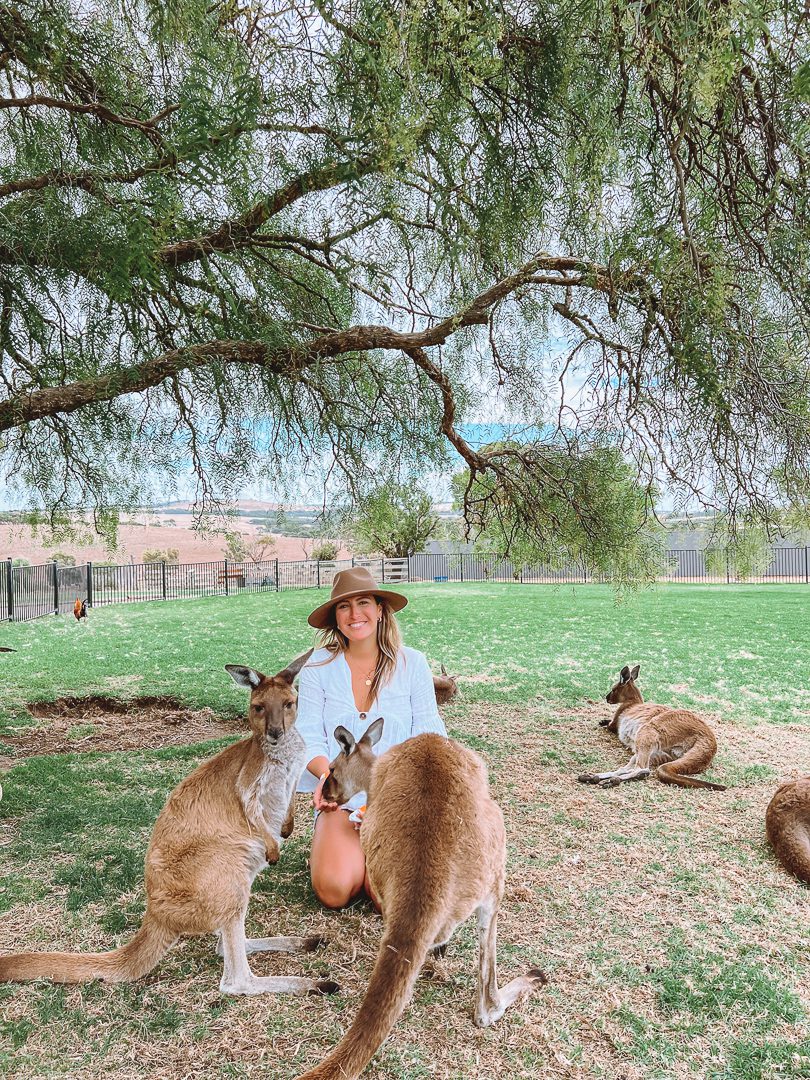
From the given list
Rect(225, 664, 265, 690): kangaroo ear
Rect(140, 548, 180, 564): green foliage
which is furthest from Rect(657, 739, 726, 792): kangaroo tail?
Rect(140, 548, 180, 564): green foliage

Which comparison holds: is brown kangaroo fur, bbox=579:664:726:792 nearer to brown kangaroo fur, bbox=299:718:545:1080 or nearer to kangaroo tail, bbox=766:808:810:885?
kangaroo tail, bbox=766:808:810:885

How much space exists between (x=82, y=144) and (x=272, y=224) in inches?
64.8

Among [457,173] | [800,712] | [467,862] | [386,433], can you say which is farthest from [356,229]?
[800,712]

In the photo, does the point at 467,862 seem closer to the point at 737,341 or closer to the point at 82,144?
the point at 737,341

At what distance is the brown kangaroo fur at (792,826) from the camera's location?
356 centimetres

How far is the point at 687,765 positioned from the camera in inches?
201

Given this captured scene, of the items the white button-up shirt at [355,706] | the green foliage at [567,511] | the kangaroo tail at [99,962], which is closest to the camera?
the kangaroo tail at [99,962]

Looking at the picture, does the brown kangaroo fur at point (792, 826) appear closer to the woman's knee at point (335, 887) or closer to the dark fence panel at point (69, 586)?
the woman's knee at point (335, 887)

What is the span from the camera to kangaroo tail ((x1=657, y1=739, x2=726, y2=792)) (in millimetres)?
4992

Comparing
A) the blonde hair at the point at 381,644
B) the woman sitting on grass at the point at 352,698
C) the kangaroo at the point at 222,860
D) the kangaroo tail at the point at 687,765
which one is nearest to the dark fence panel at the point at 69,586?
the kangaroo tail at the point at 687,765

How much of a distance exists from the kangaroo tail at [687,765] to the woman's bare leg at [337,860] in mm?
2729

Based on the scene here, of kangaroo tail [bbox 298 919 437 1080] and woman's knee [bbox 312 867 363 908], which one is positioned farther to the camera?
woman's knee [bbox 312 867 363 908]

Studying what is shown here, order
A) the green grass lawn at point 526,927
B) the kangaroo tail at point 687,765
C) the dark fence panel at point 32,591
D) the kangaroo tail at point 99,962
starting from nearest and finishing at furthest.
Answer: the green grass lawn at point 526,927
the kangaroo tail at point 99,962
the kangaroo tail at point 687,765
the dark fence panel at point 32,591

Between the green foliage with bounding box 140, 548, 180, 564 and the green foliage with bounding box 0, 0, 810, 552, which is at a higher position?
the green foliage with bounding box 0, 0, 810, 552
